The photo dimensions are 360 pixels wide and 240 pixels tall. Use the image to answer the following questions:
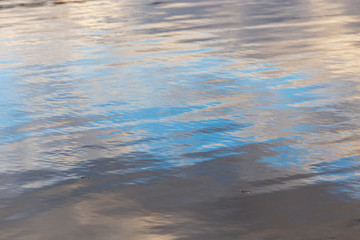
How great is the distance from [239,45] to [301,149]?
4845 mm

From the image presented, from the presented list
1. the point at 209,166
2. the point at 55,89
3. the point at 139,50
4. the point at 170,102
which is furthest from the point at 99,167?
the point at 139,50

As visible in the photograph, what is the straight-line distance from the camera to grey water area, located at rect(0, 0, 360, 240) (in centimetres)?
338

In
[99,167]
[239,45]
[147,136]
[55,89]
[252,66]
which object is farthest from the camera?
[239,45]

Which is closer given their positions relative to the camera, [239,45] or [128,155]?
[128,155]

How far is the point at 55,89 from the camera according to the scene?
23.0 ft

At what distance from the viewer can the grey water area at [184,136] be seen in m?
3.38

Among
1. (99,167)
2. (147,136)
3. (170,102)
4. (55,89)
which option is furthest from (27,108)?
(99,167)

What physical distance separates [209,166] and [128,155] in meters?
0.60

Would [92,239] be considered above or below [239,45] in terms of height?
above

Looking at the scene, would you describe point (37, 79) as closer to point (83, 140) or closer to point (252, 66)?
point (252, 66)

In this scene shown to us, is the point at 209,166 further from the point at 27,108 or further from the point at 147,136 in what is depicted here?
the point at 27,108

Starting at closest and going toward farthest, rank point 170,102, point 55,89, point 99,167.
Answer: point 99,167 < point 170,102 < point 55,89

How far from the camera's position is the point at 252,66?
24.8 feet

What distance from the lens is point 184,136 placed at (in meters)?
4.93
